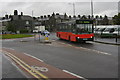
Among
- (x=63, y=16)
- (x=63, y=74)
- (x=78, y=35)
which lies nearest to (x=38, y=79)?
(x=63, y=74)

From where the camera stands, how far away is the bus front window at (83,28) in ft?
71.7

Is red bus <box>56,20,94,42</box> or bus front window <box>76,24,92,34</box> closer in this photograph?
red bus <box>56,20,94,42</box>

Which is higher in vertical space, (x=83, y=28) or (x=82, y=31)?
(x=83, y=28)

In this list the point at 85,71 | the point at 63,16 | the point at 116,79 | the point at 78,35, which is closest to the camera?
the point at 116,79

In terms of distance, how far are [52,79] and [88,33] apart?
1575 cm

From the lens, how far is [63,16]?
12362 centimetres

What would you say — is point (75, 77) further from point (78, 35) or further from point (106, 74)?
point (78, 35)

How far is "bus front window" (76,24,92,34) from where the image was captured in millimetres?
21855

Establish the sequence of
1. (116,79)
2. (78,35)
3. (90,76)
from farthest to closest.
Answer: (78,35)
(90,76)
(116,79)

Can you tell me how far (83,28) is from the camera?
2205 centimetres

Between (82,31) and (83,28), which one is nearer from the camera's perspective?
(82,31)

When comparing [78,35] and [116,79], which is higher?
[78,35]

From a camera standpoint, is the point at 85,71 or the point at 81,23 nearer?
the point at 85,71

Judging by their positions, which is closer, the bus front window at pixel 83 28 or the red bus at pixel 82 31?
the red bus at pixel 82 31
